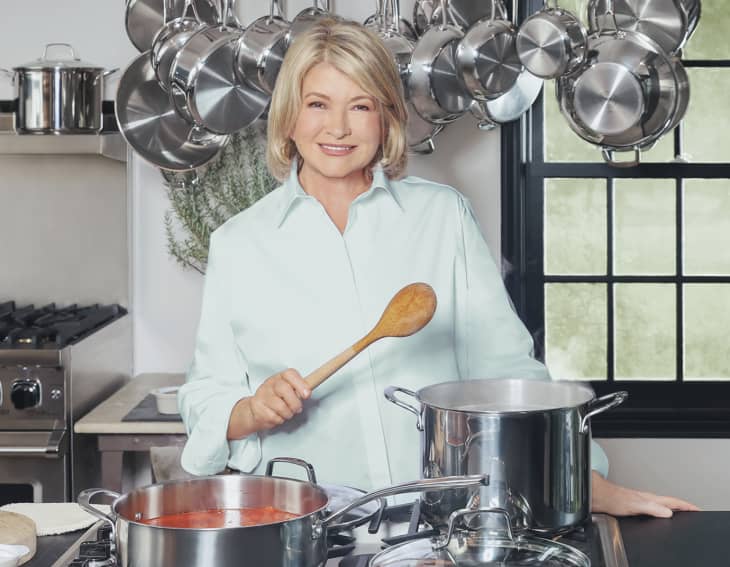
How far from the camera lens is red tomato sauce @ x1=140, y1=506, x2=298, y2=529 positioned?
3.71ft

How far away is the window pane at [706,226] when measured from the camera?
3252mm

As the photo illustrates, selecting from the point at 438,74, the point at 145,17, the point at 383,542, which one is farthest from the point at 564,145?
Answer: the point at 383,542

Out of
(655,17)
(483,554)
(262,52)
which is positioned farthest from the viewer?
(262,52)

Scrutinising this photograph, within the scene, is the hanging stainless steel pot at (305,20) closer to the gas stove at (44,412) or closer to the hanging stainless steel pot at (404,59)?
the hanging stainless steel pot at (404,59)

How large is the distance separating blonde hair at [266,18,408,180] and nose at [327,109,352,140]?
53 mm

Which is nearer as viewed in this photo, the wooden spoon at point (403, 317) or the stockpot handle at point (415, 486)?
the stockpot handle at point (415, 486)

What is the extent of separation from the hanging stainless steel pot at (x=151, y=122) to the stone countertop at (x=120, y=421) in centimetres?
64

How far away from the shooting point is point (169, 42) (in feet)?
8.89

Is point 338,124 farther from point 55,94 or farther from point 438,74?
point 55,94

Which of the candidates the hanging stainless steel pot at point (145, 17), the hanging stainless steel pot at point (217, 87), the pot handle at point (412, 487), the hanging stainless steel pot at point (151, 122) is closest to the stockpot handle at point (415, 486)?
the pot handle at point (412, 487)

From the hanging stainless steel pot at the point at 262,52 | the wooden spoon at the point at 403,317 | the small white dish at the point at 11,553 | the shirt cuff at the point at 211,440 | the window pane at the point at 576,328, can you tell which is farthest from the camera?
the window pane at the point at 576,328

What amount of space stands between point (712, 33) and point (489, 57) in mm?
1141

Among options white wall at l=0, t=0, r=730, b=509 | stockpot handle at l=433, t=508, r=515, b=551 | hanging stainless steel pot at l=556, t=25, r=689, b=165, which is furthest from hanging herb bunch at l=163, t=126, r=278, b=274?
stockpot handle at l=433, t=508, r=515, b=551

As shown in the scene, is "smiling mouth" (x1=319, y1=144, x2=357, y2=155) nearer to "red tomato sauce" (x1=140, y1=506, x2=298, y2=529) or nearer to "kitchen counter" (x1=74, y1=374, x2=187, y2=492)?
"red tomato sauce" (x1=140, y1=506, x2=298, y2=529)
